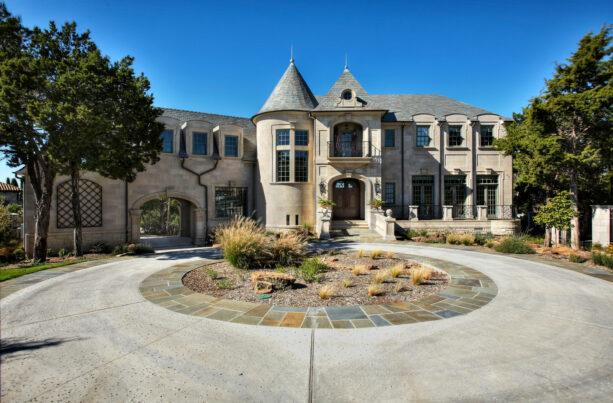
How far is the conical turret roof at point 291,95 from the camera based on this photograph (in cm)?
1962

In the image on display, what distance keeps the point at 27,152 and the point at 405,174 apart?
21.1 meters

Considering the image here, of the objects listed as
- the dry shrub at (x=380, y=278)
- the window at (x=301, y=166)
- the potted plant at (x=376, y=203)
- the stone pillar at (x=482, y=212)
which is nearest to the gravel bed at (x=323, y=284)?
the dry shrub at (x=380, y=278)

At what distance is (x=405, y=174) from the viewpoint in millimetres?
21094

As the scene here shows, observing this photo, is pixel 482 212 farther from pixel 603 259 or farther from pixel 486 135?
pixel 603 259

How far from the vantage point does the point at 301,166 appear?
65.0 feet

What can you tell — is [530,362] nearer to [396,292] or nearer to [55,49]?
[396,292]

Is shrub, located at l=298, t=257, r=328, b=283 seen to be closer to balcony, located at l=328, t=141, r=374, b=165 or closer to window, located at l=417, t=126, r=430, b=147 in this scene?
balcony, located at l=328, t=141, r=374, b=165

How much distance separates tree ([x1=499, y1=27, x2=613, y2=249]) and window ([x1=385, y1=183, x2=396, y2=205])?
792 centimetres

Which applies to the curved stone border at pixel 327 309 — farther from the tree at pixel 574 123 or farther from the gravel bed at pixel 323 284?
the tree at pixel 574 123

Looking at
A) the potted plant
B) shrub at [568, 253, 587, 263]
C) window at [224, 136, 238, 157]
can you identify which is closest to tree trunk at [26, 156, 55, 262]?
window at [224, 136, 238, 157]

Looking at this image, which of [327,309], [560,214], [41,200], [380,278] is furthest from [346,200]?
[41,200]

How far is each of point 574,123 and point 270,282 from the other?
17059 millimetres

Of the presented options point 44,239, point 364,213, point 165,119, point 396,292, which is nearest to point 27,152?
point 44,239

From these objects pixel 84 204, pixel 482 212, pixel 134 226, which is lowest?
pixel 134 226
